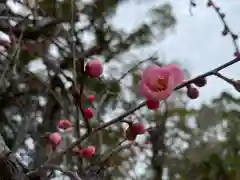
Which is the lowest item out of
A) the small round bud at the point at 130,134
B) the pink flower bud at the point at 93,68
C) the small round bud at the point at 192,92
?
the small round bud at the point at 130,134

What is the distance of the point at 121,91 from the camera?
1.04 m

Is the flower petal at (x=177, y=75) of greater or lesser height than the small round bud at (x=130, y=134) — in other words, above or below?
above

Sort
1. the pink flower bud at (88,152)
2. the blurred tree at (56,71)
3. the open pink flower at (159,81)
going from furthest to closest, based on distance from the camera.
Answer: the blurred tree at (56,71) → the pink flower bud at (88,152) → the open pink flower at (159,81)

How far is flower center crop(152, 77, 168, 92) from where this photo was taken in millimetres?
445

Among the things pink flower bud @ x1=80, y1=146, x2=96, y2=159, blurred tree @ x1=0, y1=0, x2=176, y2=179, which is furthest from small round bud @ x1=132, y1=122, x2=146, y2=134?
blurred tree @ x1=0, y1=0, x2=176, y2=179

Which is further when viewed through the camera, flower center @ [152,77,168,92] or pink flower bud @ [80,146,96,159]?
pink flower bud @ [80,146,96,159]

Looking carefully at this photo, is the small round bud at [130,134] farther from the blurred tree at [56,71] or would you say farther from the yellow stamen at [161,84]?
the blurred tree at [56,71]

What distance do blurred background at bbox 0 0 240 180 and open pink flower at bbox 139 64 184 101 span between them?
0.33m

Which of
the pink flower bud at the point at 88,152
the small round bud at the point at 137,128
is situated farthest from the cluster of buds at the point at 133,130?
the pink flower bud at the point at 88,152

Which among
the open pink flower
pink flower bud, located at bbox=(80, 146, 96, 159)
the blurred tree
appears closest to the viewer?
the open pink flower

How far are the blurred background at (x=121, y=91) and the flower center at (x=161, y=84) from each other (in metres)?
0.34

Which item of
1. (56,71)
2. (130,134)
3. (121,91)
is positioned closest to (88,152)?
(130,134)

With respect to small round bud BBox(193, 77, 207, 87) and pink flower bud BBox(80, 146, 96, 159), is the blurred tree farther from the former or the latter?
small round bud BBox(193, 77, 207, 87)

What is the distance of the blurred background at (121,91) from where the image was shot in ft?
2.88
